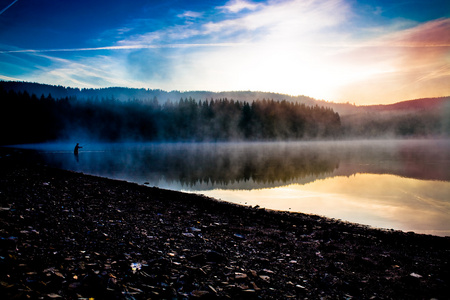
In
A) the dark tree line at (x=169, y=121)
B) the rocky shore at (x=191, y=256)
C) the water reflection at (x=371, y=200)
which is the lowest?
the water reflection at (x=371, y=200)

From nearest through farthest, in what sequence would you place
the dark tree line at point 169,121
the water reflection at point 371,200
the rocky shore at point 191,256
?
the rocky shore at point 191,256, the water reflection at point 371,200, the dark tree line at point 169,121

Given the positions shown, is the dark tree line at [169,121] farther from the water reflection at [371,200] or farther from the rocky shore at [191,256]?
the rocky shore at [191,256]

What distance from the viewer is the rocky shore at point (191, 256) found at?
465 cm

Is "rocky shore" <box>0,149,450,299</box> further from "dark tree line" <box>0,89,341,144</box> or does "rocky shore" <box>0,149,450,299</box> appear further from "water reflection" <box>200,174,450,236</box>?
"dark tree line" <box>0,89,341,144</box>

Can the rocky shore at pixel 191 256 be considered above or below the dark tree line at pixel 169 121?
below

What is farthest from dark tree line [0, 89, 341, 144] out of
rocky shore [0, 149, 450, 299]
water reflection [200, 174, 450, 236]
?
rocky shore [0, 149, 450, 299]

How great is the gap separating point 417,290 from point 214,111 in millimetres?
132952

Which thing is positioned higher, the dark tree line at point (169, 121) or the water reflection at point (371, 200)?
the dark tree line at point (169, 121)

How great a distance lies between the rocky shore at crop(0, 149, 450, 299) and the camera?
15.3 feet

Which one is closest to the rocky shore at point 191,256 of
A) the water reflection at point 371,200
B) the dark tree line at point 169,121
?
the water reflection at point 371,200

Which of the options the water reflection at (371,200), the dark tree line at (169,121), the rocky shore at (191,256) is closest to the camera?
the rocky shore at (191,256)

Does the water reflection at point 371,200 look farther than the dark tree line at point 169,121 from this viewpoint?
No

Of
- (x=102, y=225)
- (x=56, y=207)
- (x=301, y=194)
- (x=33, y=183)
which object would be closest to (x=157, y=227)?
(x=102, y=225)

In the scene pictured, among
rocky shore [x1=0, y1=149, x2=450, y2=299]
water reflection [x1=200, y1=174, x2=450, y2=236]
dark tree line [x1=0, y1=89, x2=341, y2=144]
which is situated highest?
dark tree line [x1=0, y1=89, x2=341, y2=144]
